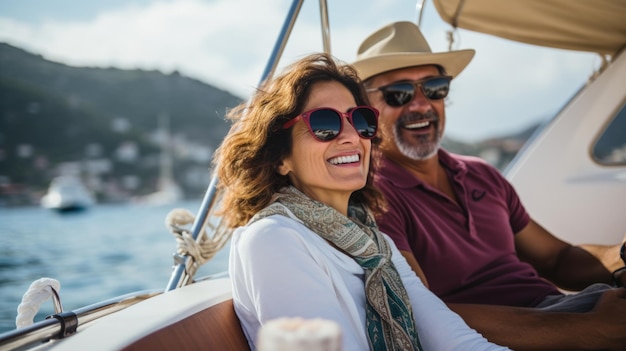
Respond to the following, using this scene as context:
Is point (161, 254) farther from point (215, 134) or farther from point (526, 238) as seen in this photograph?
point (526, 238)

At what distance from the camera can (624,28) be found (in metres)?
2.98

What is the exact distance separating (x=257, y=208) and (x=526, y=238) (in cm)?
127

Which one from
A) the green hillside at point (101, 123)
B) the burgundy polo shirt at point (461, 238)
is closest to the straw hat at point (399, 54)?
the burgundy polo shirt at point (461, 238)

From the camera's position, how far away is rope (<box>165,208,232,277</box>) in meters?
1.98

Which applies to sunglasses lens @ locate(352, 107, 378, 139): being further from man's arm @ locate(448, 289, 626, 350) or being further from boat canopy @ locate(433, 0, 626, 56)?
boat canopy @ locate(433, 0, 626, 56)

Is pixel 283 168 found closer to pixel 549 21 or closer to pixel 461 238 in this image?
pixel 461 238

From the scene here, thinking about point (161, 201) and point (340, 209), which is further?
point (161, 201)

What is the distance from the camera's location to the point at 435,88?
237 cm

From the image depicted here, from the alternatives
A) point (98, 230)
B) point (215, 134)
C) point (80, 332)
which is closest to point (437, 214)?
point (80, 332)

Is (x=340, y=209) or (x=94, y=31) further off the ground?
(x=94, y=31)

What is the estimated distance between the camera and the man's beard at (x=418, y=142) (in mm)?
2322

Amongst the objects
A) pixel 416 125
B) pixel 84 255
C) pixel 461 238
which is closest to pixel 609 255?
pixel 461 238

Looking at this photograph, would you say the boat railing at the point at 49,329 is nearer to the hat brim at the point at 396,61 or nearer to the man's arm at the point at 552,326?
the man's arm at the point at 552,326

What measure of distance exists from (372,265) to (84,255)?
87.9ft
